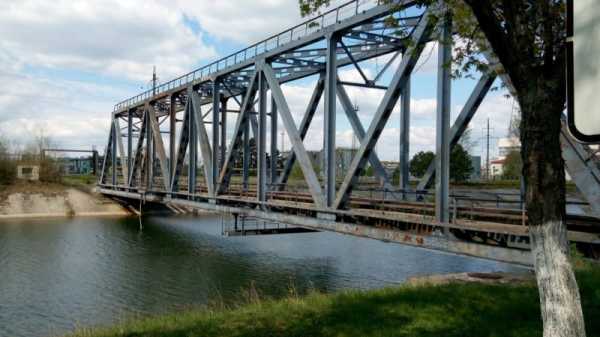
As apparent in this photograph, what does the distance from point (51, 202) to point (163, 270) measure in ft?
123

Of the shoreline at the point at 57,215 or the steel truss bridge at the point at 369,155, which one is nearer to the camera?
the steel truss bridge at the point at 369,155

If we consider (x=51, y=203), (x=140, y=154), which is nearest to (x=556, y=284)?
(x=140, y=154)

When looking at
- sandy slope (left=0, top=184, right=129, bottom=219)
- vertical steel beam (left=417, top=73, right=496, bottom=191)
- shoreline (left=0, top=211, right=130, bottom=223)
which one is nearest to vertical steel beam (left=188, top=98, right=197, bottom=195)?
vertical steel beam (left=417, top=73, right=496, bottom=191)

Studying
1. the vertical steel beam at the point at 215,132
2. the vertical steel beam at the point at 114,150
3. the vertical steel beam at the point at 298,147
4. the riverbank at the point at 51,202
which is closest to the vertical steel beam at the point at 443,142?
the vertical steel beam at the point at 298,147

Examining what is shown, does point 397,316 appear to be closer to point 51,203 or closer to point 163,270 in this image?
point 163,270

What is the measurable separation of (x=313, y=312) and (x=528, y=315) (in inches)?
125

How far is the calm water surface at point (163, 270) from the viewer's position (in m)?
18.4

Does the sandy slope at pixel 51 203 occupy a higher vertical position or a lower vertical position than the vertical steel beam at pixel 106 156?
lower

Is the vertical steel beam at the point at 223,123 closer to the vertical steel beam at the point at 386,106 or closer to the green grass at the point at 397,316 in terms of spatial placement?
the vertical steel beam at the point at 386,106

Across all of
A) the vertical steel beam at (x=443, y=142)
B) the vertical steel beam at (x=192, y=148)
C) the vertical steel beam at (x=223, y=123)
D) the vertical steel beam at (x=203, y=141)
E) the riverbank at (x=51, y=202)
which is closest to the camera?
the vertical steel beam at (x=443, y=142)

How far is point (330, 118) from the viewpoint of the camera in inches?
698

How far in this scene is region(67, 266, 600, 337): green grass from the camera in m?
6.93

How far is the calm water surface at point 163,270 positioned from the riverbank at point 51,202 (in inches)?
671

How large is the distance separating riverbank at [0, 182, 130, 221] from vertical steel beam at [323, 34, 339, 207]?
4554 centimetres
